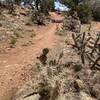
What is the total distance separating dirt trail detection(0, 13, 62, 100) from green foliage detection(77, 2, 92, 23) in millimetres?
9331

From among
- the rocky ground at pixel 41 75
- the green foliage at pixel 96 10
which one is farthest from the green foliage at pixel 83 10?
the rocky ground at pixel 41 75

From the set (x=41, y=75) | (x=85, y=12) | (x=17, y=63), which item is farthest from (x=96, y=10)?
(x=41, y=75)

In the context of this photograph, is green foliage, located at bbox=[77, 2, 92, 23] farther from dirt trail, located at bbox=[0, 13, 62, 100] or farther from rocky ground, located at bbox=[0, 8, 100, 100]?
rocky ground, located at bbox=[0, 8, 100, 100]

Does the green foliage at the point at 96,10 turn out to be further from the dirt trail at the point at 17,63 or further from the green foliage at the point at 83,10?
the dirt trail at the point at 17,63

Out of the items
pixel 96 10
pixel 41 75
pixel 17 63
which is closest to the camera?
pixel 41 75

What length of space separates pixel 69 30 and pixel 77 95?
1441 cm

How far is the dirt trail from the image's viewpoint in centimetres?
989

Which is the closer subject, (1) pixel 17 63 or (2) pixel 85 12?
(1) pixel 17 63

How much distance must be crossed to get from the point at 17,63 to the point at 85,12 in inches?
642

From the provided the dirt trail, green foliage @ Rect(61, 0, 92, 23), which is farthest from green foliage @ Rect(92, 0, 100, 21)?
the dirt trail

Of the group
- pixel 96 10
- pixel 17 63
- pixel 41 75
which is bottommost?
pixel 17 63

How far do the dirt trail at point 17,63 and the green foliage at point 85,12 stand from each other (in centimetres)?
933

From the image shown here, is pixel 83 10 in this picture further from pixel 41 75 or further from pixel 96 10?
pixel 41 75

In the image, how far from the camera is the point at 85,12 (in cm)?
2759
